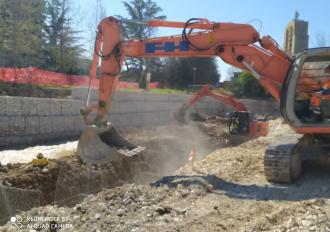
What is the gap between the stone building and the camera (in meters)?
28.9

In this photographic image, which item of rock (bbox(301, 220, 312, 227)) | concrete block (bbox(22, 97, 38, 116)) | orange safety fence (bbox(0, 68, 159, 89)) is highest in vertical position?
orange safety fence (bbox(0, 68, 159, 89))

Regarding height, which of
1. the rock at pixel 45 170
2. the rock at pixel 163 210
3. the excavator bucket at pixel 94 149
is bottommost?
the rock at pixel 45 170

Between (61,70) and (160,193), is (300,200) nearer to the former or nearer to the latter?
(160,193)

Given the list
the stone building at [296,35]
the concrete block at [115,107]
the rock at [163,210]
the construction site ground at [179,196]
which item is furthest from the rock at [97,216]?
the stone building at [296,35]

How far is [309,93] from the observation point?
8.45m

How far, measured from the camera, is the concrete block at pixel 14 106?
1172 cm

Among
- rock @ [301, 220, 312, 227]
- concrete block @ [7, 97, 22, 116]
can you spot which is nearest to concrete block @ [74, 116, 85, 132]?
concrete block @ [7, 97, 22, 116]

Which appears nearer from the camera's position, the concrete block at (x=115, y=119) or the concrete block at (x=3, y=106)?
the concrete block at (x=3, y=106)

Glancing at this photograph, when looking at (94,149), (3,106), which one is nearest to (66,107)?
(3,106)

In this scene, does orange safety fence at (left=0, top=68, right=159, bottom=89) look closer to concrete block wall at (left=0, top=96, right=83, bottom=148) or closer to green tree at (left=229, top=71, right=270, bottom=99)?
concrete block wall at (left=0, top=96, right=83, bottom=148)

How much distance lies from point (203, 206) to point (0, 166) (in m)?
4.44

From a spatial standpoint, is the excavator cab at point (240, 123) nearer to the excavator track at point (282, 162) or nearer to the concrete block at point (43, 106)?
the concrete block at point (43, 106)

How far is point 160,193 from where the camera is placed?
6.88 m

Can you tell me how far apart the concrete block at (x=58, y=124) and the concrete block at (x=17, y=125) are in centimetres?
123
